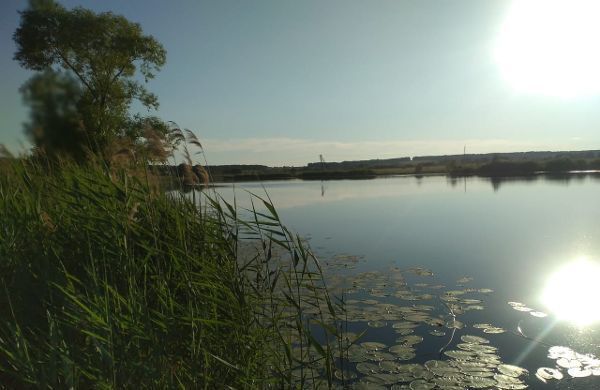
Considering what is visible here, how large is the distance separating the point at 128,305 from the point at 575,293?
823 centimetres

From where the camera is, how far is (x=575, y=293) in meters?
7.89

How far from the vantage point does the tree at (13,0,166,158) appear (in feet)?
77.3

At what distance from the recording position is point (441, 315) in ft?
22.4

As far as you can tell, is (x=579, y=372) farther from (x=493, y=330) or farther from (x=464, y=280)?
(x=464, y=280)

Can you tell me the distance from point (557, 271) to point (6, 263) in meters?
10.4

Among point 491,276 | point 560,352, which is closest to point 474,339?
point 560,352

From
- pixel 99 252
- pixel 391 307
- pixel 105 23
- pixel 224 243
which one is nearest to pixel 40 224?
pixel 99 252

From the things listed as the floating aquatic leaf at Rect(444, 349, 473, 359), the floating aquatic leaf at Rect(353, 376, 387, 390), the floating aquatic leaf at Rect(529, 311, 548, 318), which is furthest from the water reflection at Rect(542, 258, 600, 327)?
the floating aquatic leaf at Rect(353, 376, 387, 390)

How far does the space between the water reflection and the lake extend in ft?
0.06

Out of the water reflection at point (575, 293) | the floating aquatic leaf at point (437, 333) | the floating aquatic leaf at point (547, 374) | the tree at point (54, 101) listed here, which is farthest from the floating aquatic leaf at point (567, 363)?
the tree at point (54, 101)

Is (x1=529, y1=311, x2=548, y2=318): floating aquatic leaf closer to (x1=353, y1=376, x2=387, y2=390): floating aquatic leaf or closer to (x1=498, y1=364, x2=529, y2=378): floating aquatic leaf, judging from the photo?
(x1=498, y1=364, x2=529, y2=378): floating aquatic leaf

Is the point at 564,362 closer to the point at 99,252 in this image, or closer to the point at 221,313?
the point at 221,313

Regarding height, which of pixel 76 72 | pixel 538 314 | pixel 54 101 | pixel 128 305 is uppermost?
pixel 76 72

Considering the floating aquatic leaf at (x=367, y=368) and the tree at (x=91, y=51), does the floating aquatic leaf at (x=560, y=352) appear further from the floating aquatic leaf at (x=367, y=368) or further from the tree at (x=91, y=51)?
the tree at (x=91, y=51)
